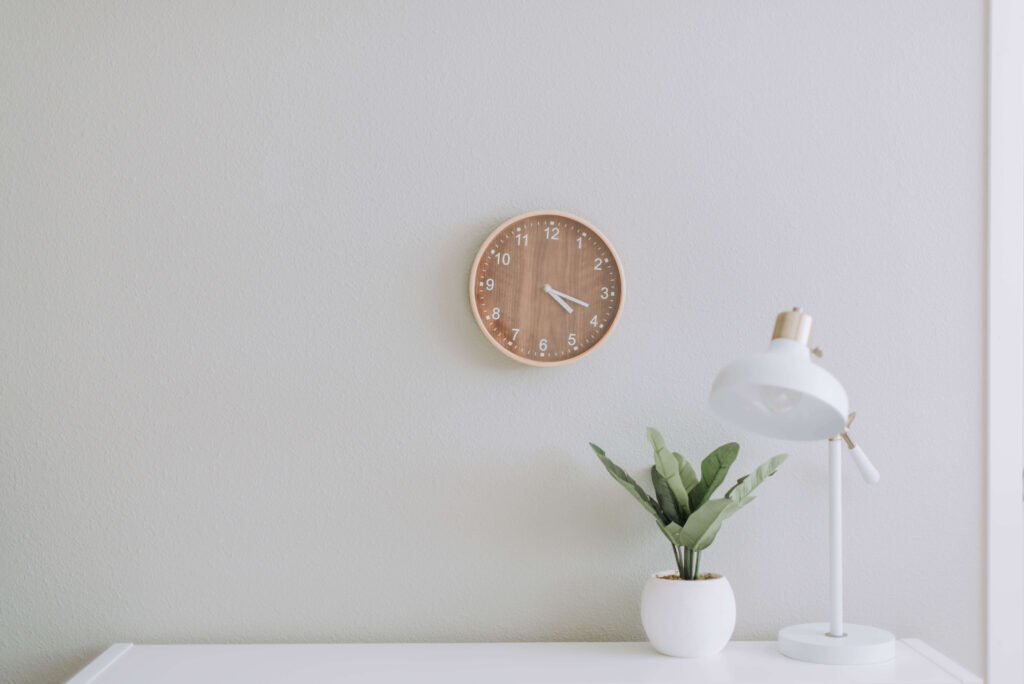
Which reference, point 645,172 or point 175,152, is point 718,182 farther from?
point 175,152

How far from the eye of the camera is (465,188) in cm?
164

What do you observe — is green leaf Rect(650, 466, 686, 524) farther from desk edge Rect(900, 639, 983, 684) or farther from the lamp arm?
desk edge Rect(900, 639, 983, 684)

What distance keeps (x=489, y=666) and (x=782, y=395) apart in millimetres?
660

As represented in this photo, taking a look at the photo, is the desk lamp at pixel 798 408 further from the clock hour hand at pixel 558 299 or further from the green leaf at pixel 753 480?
the clock hour hand at pixel 558 299

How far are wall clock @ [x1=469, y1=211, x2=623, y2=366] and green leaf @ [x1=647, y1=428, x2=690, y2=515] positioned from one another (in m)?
0.21

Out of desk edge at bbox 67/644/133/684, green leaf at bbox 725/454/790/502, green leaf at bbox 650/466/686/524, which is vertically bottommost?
desk edge at bbox 67/644/133/684

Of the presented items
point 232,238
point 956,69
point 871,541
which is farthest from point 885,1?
point 232,238

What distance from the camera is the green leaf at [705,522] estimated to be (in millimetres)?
1439

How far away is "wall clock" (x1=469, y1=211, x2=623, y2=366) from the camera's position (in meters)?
1.61

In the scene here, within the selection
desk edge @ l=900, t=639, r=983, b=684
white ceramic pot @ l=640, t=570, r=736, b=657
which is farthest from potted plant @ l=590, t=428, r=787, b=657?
desk edge @ l=900, t=639, r=983, b=684

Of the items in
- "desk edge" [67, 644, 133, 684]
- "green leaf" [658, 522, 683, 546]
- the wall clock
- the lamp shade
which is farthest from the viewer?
the wall clock

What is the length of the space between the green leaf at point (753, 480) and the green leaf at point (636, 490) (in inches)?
4.7

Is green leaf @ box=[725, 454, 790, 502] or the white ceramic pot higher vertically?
green leaf @ box=[725, 454, 790, 502]

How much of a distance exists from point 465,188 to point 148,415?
0.72 metres
